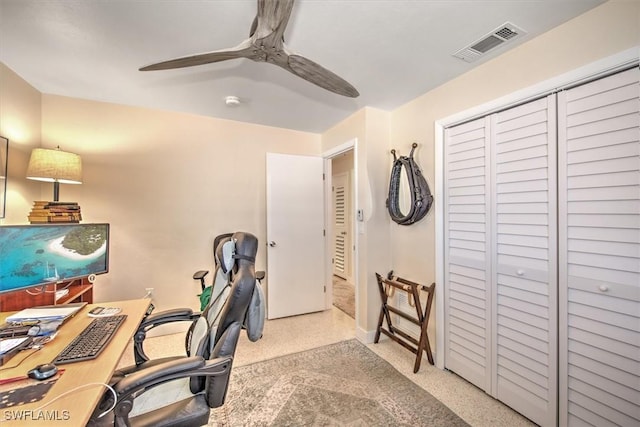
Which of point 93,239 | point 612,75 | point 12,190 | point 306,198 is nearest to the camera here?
point 612,75

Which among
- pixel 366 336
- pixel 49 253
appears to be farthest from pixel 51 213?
pixel 366 336

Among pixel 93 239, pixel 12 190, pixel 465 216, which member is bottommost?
pixel 93 239

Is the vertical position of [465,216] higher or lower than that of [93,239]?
higher

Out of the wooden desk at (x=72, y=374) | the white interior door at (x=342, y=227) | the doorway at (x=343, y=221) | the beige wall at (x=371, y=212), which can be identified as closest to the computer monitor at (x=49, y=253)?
the wooden desk at (x=72, y=374)

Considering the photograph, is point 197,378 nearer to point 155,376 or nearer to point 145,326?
point 155,376

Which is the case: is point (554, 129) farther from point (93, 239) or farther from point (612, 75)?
point (93, 239)

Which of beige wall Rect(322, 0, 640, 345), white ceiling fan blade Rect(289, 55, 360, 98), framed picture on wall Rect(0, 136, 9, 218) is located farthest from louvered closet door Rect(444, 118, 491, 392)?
framed picture on wall Rect(0, 136, 9, 218)

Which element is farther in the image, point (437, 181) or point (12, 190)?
point (437, 181)

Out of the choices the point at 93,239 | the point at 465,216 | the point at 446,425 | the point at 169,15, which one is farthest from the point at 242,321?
the point at 465,216

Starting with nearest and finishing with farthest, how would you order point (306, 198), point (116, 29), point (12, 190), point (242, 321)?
point (242, 321) < point (116, 29) < point (12, 190) < point (306, 198)

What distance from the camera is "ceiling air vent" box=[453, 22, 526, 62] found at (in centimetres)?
152

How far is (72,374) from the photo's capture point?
37.9 inches

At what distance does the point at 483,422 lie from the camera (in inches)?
64.3

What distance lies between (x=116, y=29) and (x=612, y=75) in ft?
8.83
